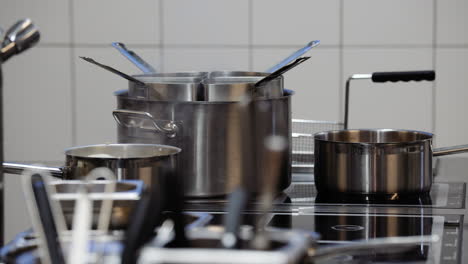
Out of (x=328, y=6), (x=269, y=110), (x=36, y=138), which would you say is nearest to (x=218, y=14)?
(x=328, y=6)

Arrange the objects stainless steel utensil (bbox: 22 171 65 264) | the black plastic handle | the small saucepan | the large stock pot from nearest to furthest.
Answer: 1. stainless steel utensil (bbox: 22 171 65 264)
2. the small saucepan
3. the large stock pot
4. the black plastic handle

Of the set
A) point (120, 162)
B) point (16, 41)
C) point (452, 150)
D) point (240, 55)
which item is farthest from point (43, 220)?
point (240, 55)

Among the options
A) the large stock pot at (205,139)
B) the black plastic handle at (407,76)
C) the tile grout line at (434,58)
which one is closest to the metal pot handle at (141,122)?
the large stock pot at (205,139)

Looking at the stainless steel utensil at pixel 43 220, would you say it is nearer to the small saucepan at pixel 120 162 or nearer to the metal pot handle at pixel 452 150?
the small saucepan at pixel 120 162

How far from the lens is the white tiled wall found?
98.3 inches

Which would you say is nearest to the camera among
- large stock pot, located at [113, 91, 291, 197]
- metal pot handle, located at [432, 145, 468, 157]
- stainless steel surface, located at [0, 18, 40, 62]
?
stainless steel surface, located at [0, 18, 40, 62]

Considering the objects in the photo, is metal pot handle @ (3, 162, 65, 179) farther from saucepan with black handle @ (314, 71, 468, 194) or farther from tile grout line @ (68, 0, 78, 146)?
tile grout line @ (68, 0, 78, 146)

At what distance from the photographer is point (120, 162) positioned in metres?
0.88

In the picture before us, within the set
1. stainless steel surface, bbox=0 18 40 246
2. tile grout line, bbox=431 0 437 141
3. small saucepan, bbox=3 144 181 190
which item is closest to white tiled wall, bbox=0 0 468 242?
tile grout line, bbox=431 0 437 141

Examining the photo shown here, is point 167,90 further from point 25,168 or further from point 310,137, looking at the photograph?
point 310,137

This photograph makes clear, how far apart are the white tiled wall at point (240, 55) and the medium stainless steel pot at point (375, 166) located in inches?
55.9

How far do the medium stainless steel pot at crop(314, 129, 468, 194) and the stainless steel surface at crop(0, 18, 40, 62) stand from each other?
58 centimetres

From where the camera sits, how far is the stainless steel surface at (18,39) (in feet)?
1.94

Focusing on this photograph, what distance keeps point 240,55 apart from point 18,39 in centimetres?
197
